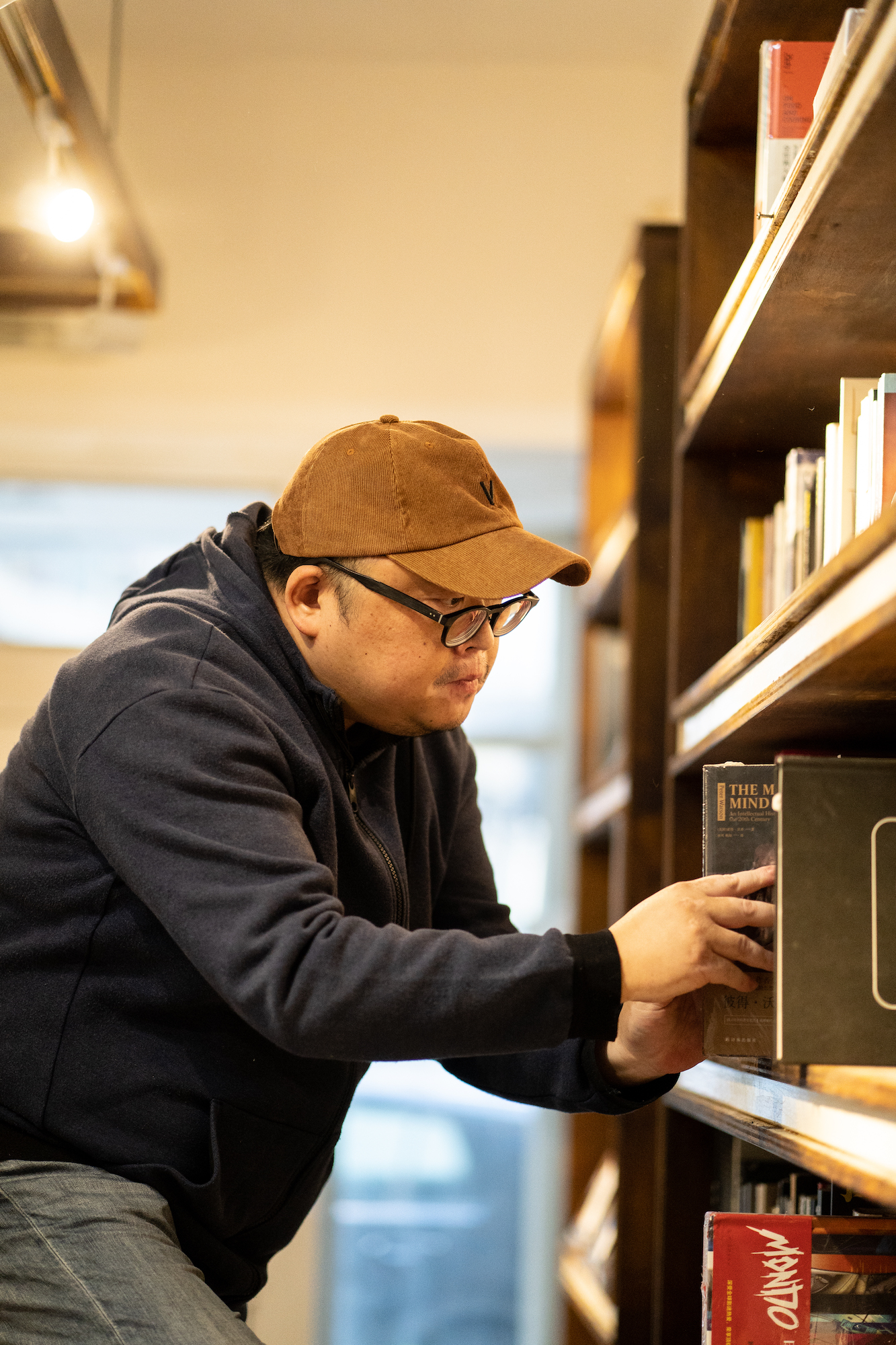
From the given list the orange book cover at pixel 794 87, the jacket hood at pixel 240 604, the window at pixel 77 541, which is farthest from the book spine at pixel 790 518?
the window at pixel 77 541

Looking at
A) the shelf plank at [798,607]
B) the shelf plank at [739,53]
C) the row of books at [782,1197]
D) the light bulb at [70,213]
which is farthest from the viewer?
the light bulb at [70,213]

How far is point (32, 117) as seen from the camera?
90.3 inches

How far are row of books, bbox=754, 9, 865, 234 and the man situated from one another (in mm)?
546

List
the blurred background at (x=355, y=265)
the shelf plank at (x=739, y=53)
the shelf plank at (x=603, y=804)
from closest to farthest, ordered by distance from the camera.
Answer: the shelf plank at (x=739, y=53) → the shelf plank at (x=603, y=804) → the blurred background at (x=355, y=265)

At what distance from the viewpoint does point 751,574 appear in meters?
1.77

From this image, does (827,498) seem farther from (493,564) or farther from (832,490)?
(493,564)

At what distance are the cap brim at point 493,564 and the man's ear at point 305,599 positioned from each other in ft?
0.29

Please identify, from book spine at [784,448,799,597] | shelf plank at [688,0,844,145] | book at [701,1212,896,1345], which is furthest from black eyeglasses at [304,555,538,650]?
shelf plank at [688,0,844,145]

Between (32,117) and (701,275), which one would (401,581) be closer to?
(701,275)

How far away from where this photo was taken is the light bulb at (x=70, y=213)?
2.59 meters

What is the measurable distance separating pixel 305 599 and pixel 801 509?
0.60 metres

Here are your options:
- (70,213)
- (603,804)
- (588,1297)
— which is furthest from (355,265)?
(588,1297)

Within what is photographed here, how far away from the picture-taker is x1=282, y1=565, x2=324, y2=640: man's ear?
123 cm

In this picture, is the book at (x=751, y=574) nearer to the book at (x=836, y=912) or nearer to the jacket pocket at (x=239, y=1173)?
the book at (x=836, y=912)
